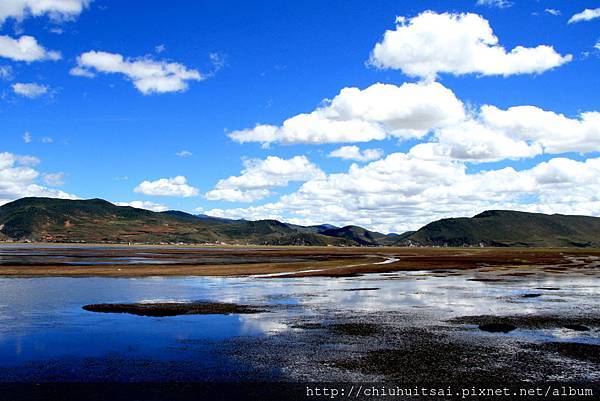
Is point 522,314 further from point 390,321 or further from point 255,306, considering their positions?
point 255,306

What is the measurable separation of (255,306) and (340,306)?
20.1 ft

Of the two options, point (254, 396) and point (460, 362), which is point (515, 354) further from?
point (254, 396)

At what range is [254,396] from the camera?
54.1 ft

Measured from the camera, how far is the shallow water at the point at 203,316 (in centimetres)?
2231

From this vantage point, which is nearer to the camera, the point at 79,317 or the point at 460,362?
the point at 460,362

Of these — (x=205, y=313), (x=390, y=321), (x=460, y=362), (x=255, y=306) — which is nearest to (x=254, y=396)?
(x=460, y=362)

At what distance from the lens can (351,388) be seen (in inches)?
687

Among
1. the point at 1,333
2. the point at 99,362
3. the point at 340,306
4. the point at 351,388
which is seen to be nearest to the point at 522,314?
the point at 340,306

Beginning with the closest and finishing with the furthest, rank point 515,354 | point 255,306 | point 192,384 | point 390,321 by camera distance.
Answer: point 192,384, point 515,354, point 390,321, point 255,306

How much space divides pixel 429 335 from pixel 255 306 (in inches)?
569

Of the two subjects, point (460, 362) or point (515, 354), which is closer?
point (460, 362)

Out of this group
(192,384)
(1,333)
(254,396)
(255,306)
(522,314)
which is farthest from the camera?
(255,306)

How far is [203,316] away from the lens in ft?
108

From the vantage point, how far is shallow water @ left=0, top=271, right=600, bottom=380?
73.2ft
